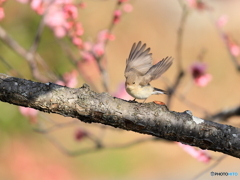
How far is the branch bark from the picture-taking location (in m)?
1.19

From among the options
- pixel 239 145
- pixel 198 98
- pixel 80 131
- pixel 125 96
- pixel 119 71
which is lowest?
pixel 239 145

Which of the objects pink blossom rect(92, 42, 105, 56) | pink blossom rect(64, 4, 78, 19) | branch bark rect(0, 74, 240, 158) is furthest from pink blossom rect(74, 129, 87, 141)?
branch bark rect(0, 74, 240, 158)

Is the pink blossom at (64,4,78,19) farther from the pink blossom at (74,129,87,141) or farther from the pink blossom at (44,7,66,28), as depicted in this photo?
the pink blossom at (74,129,87,141)

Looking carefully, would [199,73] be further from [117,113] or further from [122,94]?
[117,113]

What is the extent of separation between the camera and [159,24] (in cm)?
663

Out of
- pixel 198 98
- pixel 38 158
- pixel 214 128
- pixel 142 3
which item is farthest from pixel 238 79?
pixel 214 128

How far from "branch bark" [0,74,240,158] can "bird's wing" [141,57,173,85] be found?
1.25 ft

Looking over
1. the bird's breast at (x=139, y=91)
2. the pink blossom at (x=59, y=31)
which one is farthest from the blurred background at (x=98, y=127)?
the bird's breast at (x=139, y=91)

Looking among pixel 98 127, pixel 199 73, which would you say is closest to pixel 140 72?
pixel 199 73

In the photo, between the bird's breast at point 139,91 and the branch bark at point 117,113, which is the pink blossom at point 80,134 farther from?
the branch bark at point 117,113

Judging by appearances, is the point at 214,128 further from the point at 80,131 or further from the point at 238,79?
the point at 238,79

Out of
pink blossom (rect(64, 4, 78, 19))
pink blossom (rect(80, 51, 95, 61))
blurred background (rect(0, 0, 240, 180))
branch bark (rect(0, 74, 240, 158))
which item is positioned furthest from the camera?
blurred background (rect(0, 0, 240, 180))

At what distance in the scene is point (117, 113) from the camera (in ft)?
3.96

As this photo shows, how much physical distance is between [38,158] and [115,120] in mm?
3885
